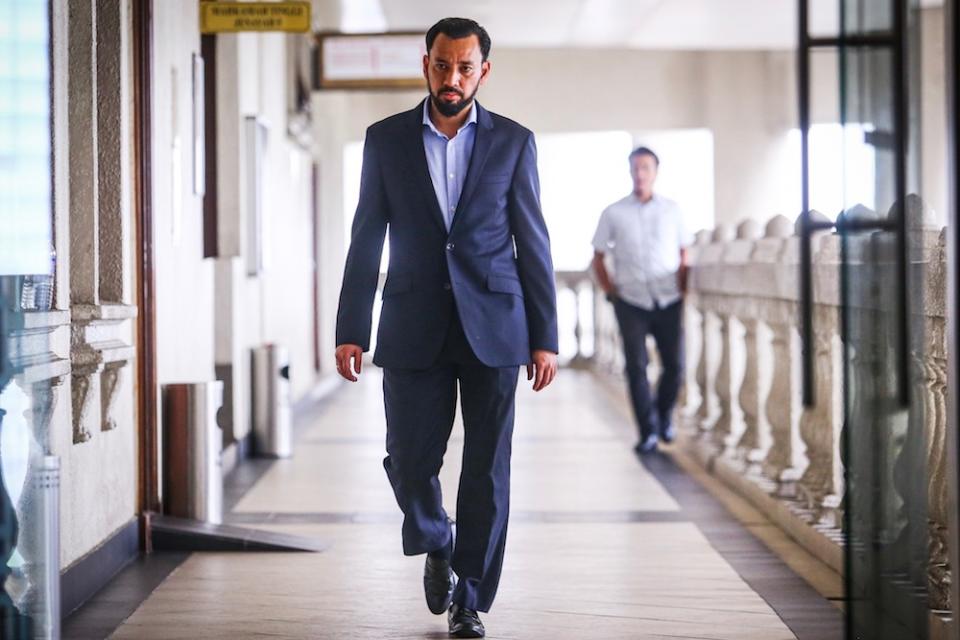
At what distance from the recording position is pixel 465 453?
3.32 m

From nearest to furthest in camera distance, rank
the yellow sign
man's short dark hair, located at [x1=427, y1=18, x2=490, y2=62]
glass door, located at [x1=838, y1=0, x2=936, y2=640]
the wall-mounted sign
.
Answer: glass door, located at [x1=838, y1=0, x2=936, y2=640] → man's short dark hair, located at [x1=427, y1=18, x2=490, y2=62] → the yellow sign → the wall-mounted sign

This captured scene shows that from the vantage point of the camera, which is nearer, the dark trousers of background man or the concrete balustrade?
the concrete balustrade

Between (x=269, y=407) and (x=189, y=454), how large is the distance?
93.6 inches

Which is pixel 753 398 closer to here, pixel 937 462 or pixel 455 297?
pixel 937 462

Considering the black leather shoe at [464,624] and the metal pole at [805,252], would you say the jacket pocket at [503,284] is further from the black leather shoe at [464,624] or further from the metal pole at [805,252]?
the metal pole at [805,252]

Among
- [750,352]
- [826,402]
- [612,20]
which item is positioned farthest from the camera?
[612,20]

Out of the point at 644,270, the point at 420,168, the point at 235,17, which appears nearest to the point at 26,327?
the point at 420,168

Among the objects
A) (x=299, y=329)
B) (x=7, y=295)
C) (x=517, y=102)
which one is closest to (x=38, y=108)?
(x=7, y=295)

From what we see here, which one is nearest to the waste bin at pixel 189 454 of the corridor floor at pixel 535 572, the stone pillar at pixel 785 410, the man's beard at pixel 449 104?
the corridor floor at pixel 535 572

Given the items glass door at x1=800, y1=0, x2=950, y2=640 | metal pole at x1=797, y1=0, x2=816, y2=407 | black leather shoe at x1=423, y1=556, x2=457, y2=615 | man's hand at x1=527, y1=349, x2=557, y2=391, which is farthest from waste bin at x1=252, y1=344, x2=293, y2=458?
metal pole at x1=797, y1=0, x2=816, y2=407

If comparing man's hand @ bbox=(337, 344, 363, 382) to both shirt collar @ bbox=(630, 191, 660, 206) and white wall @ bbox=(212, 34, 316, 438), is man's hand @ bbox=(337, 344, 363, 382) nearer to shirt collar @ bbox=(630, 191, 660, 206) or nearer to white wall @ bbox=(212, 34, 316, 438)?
white wall @ bbox=(212, 34, 316, 438)

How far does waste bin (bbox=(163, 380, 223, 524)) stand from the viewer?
488 cm

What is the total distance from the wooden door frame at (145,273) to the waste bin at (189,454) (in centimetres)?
16

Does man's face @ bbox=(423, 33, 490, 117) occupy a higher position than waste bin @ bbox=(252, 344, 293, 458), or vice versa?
man's face @ bbox=(423, 33, 490, 117)
